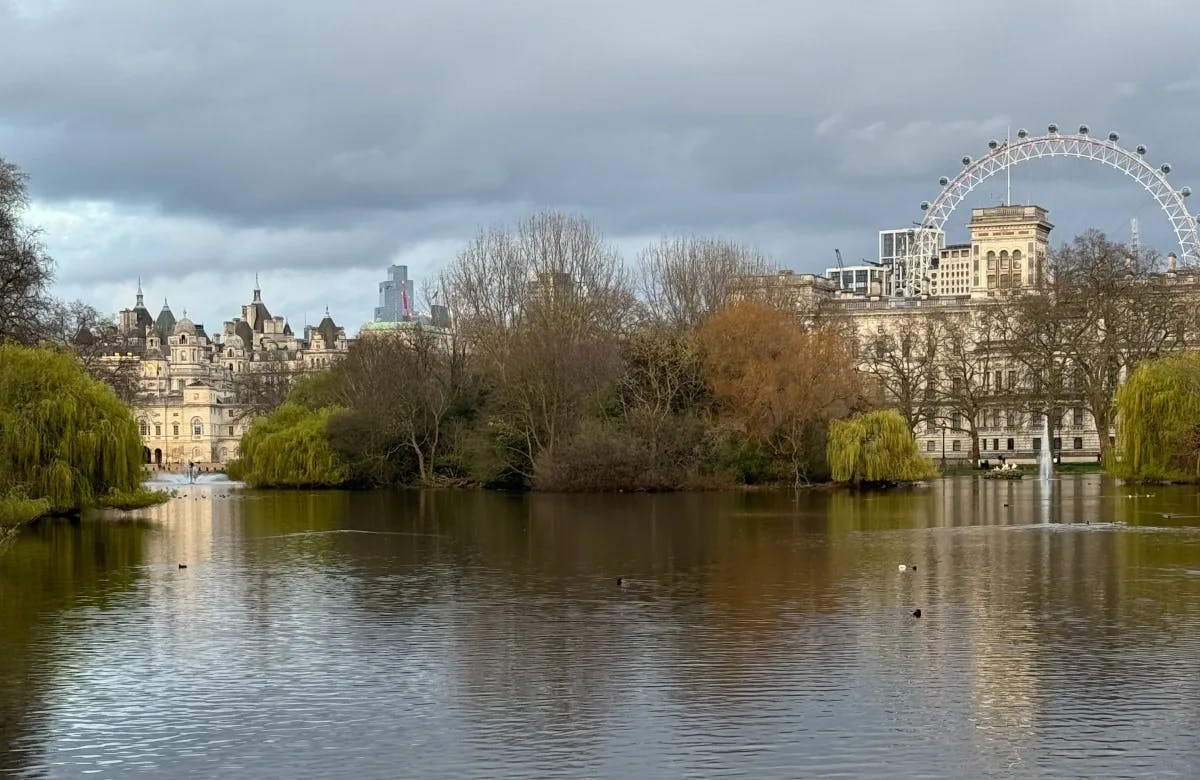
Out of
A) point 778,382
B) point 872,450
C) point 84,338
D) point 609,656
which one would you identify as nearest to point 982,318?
point 872,450

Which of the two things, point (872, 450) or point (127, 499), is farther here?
point (872, 450)

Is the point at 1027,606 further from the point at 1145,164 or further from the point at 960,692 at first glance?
the point at 1145,164

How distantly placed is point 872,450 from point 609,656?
4474 cm

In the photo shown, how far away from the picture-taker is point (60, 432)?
146 ft

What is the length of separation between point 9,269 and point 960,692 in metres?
30.0

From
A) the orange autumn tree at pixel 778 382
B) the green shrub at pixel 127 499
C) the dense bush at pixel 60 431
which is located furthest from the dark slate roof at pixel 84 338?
the orange autumn tree at pixel 778 382

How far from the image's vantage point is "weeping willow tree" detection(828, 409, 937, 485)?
6450 cm

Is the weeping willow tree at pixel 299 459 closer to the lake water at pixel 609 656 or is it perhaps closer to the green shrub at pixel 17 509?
the green shrub at pixel 17 509

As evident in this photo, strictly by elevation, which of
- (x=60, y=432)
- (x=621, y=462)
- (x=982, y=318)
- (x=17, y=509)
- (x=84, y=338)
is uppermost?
(x=982, y=318)

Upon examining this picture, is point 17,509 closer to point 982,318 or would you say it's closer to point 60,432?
point 60,432

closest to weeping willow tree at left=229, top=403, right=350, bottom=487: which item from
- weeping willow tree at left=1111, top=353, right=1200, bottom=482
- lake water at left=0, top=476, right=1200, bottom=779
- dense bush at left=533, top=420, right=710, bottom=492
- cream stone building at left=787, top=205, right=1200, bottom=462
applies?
dense bush at left=533, top=420, right=710, bottom=492

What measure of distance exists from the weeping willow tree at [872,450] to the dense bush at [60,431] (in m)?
28.8

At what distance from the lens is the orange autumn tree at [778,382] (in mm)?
64812

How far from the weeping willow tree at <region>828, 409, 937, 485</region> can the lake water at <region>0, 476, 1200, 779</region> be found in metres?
24.8
